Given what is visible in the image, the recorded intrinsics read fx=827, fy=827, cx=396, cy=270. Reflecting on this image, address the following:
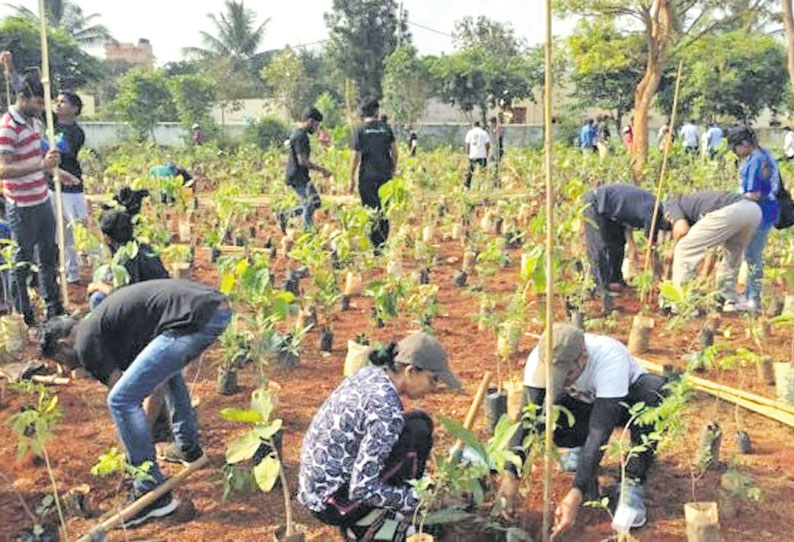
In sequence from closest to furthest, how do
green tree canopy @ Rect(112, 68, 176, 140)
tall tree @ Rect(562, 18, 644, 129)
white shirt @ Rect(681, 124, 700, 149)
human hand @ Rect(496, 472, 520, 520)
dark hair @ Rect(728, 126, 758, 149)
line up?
1. human hand @ Rect(496, 472, 520, 520)
2. dark hair @ Rect(728, 126, 758, 149)
3. white shirt @ Rect(681, 124, 700, 149)
4. tall tree @ Rect(562, 18, 644, 129)
5. green tree canopy @ Rect(112, 68, 176, 140)

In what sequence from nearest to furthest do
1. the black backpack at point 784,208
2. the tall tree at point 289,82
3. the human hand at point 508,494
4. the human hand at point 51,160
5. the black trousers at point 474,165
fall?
the human hand at point 508,494, the human hand at point 51,160, the black backpack at point 784,208, the black trousers at point 474,165, the tall tree at point 289,82

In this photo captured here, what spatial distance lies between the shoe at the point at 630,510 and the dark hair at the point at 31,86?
154 inches

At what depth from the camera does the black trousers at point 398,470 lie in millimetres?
2604

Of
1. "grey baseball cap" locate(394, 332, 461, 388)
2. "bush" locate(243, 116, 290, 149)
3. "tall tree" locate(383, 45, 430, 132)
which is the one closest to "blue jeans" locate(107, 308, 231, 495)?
"grey baseball cap" locate(394, 332, 461, 388)

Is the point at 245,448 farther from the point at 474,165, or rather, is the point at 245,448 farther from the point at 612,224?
the point at 474,165

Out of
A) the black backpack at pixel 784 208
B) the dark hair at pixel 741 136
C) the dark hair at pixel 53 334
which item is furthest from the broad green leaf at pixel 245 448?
the black backpack at pixel 784 208

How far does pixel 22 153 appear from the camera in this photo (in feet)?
16.2

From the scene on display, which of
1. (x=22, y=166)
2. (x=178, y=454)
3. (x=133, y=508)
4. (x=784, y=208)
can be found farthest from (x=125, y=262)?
(x=784, y=208)

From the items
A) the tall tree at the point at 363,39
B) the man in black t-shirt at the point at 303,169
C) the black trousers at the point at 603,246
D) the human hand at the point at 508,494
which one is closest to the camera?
the human hand at the point at 508,494

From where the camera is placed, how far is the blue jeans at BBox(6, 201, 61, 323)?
503 cm

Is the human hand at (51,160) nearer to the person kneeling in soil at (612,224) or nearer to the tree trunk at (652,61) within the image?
the person kneeling in soil at (612,224)

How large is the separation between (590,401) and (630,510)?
1.37 ft

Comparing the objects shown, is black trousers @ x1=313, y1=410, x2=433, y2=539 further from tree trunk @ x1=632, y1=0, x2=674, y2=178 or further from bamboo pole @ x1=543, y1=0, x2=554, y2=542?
tree trunk @ x1=632, y1=0, x2=674, y2=178

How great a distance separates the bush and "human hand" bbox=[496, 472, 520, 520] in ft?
66.6
